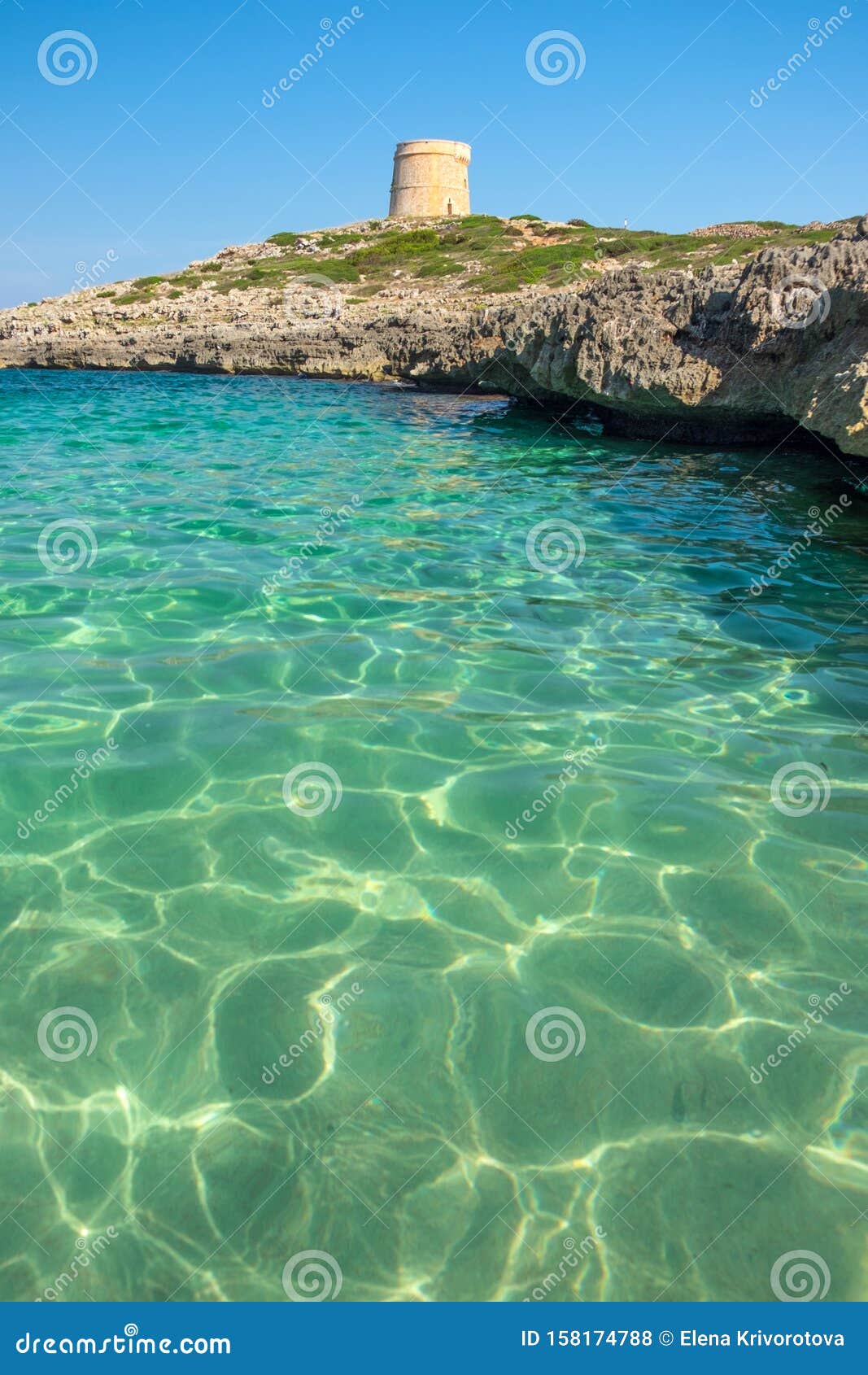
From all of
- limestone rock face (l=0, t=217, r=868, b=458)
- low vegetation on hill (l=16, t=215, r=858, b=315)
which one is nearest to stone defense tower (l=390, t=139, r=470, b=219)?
low vegetation on hill (l=16, t=215, r=858, b=315)

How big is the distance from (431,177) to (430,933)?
61850 mm

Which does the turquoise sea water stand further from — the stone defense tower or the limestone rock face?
the stone defense tower

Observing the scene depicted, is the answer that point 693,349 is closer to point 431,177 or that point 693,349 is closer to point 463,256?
point 463,256

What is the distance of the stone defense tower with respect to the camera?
5506 cm

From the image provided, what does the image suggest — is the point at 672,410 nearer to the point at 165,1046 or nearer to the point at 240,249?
the point at 165,1046

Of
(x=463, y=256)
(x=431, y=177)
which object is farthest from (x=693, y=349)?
(x=431, y=177)

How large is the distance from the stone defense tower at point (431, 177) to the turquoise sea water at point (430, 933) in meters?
56.7

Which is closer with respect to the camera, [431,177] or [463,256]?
[463,256]

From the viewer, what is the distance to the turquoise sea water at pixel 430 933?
2240 mm

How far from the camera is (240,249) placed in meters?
50.2

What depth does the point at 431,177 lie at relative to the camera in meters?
55.7

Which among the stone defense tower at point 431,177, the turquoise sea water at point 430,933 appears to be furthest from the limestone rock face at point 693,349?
the stone defense tower at point 431,177

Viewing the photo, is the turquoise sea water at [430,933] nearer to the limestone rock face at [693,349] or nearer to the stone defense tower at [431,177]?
the limestone rock face at [693,349]

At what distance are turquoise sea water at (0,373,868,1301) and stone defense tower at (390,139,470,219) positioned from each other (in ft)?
186
